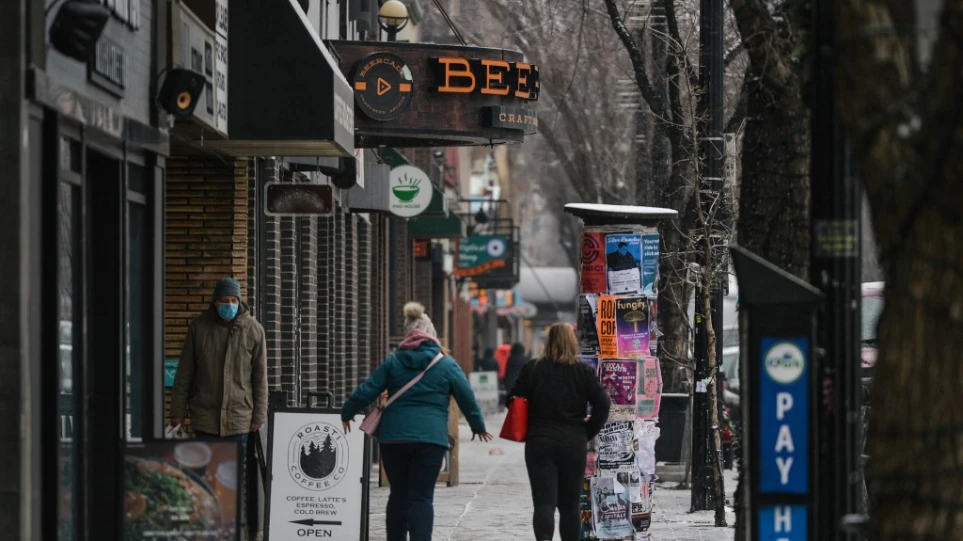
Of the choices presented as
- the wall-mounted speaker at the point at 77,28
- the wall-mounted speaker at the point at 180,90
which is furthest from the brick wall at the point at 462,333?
the wall-mounted speaker at the point at 77,28

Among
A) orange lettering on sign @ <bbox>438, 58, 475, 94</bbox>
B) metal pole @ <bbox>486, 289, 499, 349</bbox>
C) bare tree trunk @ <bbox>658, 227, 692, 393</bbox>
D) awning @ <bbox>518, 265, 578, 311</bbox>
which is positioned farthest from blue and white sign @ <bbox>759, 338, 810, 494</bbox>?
awning @ <bbox>518, 265, 578, 311</bbox>

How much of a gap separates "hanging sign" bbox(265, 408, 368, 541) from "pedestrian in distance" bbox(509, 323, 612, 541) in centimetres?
119

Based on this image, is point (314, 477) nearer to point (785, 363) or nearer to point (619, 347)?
point (619, 347)

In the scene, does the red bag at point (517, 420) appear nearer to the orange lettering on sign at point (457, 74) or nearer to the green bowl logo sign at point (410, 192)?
the orange lettering on sign at point (457, 74)

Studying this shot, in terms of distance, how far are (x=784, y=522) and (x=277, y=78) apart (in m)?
6.17

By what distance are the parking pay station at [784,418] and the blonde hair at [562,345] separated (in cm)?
456

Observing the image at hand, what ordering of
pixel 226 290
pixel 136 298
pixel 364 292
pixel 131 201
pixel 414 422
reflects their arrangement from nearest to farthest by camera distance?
pixel 131 201
pixel 136 298
pixel 414 422
pixel 226 290
pixel 364 292

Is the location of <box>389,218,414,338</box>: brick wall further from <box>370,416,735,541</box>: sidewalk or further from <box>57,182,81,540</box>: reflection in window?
<box>57,182,81,540</box>: reflection in window

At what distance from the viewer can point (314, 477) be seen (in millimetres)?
11898

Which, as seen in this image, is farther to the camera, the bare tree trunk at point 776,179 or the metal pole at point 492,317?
the metal pole at point 492,317

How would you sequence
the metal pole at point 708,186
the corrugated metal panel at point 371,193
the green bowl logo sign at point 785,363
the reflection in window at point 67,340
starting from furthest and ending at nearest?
the corrugated metal panel at point 371,193, the metal pole at point 708,186, the reflection in window at point 67,340, the green bowl logo sign at point 785,363

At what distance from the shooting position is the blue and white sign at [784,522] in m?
6.84

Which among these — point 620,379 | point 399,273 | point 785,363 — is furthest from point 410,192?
point 785,363

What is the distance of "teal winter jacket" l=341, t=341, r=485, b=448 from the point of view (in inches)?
432
